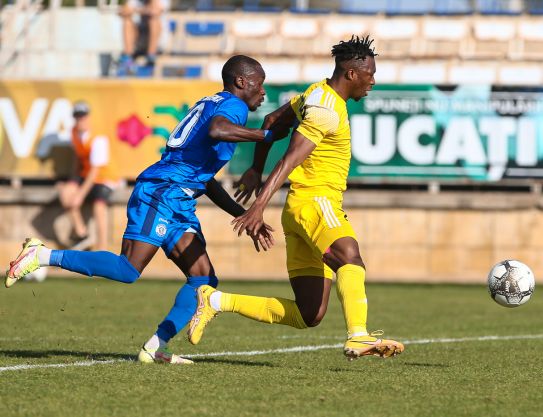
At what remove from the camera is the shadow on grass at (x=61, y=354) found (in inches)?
328

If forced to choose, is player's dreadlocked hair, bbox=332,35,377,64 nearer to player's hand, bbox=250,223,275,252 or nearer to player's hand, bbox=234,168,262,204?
player's hand, bbox=234,168,262,204

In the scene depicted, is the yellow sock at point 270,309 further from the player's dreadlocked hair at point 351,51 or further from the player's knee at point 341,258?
the player's dreadlocked hair at point 351,51

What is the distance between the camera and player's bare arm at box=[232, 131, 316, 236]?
23.2ft

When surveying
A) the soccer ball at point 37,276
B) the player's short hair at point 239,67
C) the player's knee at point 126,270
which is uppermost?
the player's short hair at point 239,67

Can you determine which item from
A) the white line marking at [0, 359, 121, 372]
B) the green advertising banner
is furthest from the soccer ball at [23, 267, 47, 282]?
the white line marking at [0, 359, 121, 372]

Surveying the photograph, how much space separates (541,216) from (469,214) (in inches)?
43.3

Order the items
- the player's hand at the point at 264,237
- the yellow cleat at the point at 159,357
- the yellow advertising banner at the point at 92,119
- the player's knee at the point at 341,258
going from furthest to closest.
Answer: the yellow advertising banner at the point at 92,119 < the yellow cleat at the point at 159,357 < the player's hand at the point at 264,237 < the player's knee at the point at 341,258

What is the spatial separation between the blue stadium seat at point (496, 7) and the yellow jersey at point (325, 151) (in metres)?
15.4

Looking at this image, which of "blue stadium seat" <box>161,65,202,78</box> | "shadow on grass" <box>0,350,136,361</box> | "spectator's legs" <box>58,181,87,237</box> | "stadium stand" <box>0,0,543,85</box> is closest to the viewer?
"shadow on grass" <box>0,350,136,361</box>

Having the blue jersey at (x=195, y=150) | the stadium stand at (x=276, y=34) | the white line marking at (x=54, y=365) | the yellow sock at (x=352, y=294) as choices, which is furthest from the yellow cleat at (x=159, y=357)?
the stadium stand at (x=276, y=34)

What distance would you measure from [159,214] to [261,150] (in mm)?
903

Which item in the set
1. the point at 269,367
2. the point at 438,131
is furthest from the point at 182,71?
the point at 269,367

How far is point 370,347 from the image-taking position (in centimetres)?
707

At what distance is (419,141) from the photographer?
18.3 meters
